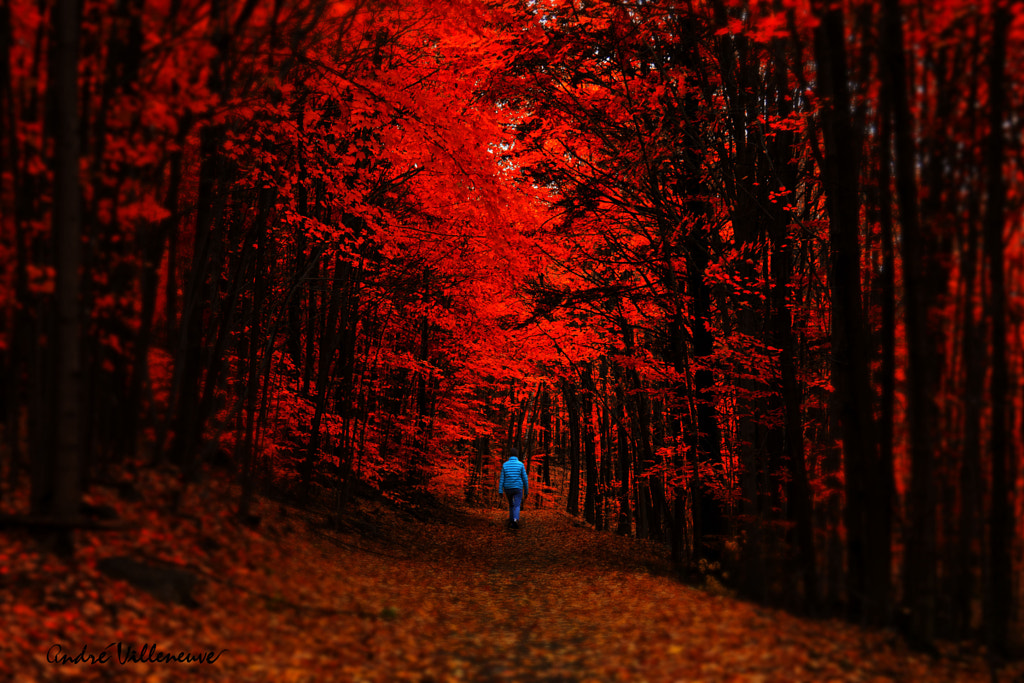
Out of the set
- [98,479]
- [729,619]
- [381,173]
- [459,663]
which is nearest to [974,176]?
[729,619]

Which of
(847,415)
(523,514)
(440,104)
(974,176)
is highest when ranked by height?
(440,104)

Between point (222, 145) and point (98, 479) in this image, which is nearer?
point (98, 479)

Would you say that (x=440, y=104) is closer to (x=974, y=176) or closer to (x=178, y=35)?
(x=178, y=35)

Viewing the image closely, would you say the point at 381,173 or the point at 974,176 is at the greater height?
the point at 381,173

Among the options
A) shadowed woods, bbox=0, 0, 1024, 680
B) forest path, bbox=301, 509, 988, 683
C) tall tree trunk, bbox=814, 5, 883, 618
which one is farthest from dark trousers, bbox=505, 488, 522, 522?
tall tree trunk, bbox=814, 5, 883, 618

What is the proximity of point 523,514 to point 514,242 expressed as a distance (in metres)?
17.0

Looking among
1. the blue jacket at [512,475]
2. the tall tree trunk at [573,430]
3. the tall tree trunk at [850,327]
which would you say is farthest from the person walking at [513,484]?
the tall tree trunk at [850,327]

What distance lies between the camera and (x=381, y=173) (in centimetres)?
1384

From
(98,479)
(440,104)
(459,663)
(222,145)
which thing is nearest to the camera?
(459,663)
